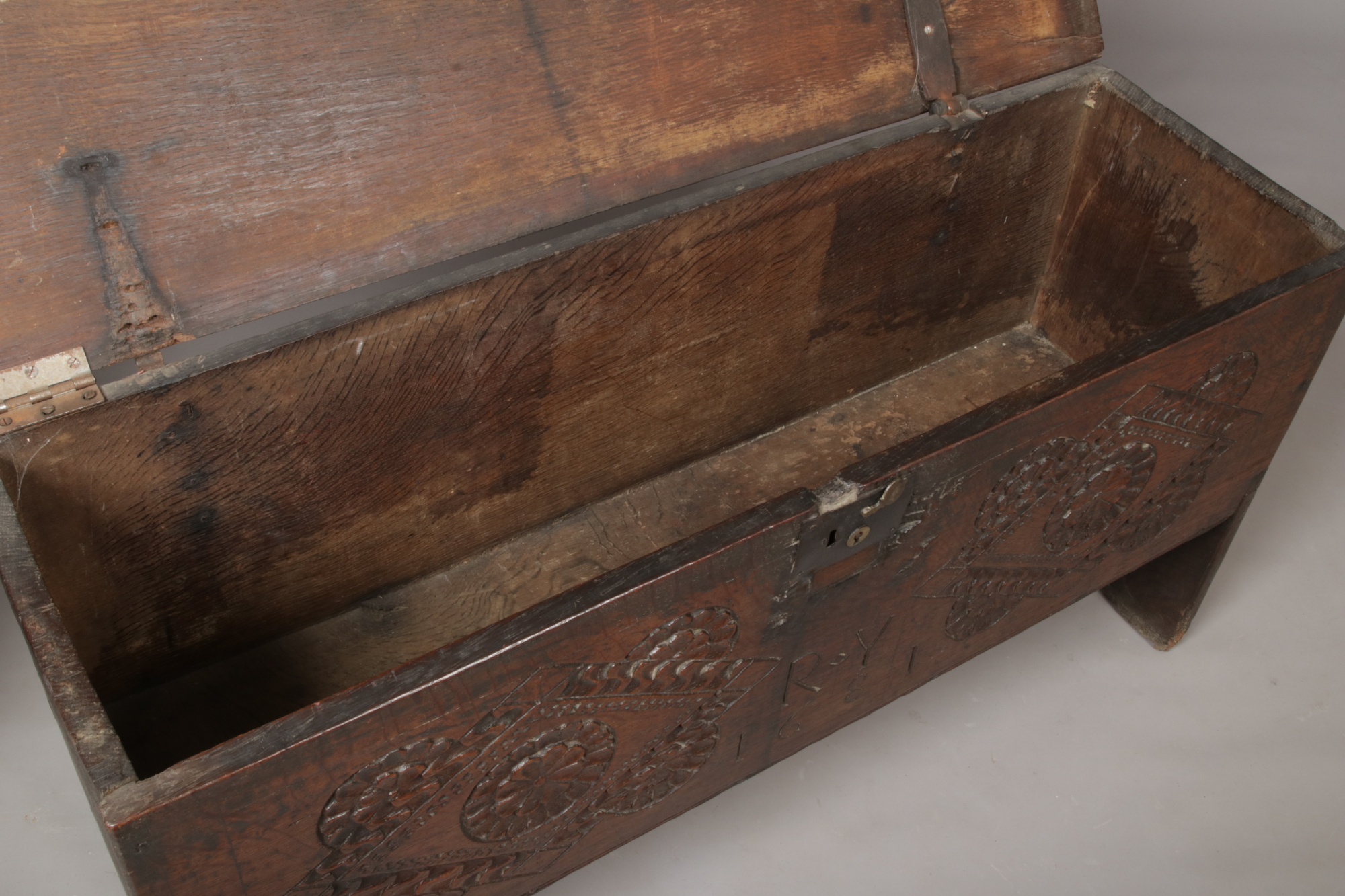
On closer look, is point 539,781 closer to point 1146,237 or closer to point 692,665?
point 692,665

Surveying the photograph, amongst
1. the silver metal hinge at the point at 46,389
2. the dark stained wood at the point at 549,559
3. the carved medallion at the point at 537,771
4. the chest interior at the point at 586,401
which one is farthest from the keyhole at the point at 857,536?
the silver metal hinge at the point at 46,389

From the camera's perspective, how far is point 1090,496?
1.97 m

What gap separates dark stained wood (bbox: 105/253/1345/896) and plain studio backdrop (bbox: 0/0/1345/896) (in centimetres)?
28

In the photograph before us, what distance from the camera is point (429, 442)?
7.26ft

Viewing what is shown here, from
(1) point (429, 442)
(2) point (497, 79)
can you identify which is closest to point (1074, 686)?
(1) point (429, 442)

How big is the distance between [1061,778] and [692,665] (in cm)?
98

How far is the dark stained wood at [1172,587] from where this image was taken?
7.82 feet

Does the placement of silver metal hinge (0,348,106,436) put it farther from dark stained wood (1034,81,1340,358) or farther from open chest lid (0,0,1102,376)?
dark stained wood (1034,81,1340,358)

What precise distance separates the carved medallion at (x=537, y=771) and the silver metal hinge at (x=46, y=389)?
2.41ft

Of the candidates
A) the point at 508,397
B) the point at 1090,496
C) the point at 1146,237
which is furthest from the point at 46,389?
the point at 1146,237

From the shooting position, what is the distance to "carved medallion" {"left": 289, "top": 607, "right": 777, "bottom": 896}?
4.87ft

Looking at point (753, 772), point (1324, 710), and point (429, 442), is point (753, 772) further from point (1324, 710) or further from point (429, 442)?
point (1324, 710)

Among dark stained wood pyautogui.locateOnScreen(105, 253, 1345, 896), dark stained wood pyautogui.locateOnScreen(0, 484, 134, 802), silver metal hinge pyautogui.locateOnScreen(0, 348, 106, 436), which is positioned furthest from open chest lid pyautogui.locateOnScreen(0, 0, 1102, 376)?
dark stained wood pyautogui.locateOnScreen(105, 253, 1345, 896)

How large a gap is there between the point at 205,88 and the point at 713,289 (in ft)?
3.08
